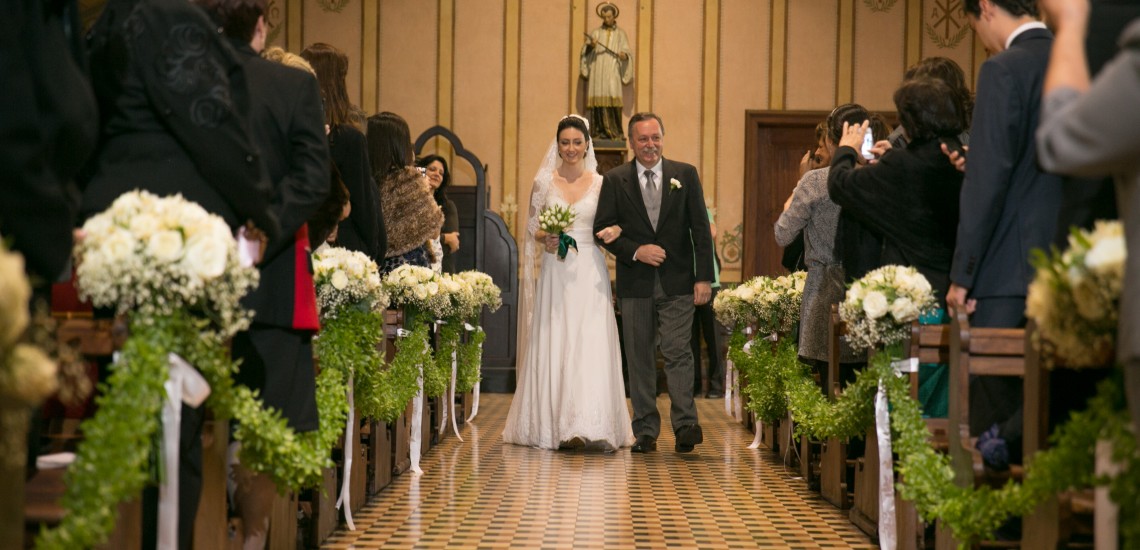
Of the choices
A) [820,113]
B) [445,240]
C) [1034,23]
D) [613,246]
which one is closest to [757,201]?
[820,113]

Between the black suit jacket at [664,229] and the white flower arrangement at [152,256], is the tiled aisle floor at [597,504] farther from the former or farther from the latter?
the white flower arrangement at [152,256]

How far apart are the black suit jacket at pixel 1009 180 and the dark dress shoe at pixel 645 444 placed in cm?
398

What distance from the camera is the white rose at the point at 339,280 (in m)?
4.53

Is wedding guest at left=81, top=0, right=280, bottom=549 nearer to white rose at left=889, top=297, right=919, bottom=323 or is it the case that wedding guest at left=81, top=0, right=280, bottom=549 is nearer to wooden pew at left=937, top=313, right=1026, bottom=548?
wooden pew at left=937, top=313, right=1026, bottom=548

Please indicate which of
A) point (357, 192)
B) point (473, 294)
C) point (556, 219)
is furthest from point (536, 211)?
point (357, 192)

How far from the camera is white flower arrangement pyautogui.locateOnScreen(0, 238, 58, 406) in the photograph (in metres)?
1.81

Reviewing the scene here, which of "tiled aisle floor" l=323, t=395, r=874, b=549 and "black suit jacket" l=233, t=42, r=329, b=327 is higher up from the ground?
"black suit jacket" l=233, t=42, r=329, b=327

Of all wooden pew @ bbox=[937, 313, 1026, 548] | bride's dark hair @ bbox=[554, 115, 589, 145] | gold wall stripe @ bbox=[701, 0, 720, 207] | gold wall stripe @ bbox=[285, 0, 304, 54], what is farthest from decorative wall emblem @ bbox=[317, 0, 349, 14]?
wooden pew @ bbox=[937, 313, 1026, 548]

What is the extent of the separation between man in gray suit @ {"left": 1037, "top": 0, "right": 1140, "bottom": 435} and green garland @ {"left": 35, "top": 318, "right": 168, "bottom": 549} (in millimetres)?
1888

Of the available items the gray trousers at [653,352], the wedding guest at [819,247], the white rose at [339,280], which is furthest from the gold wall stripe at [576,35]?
the white rose at [339,280]

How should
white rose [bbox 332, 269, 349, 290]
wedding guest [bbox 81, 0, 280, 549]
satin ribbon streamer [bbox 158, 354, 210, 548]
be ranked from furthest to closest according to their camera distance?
white rose [bbox 332, 269, 349, 290]
wedding guest [bbox 81, 0, 280, 549]
satin ribbon streamer [bbox 158, 354, 210, 548]

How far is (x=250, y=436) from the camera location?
3.36m

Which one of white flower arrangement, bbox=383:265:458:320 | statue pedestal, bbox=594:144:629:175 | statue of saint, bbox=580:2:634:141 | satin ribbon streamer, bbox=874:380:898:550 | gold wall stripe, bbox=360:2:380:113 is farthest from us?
gold wall stripe, bbox=360:2:380:113

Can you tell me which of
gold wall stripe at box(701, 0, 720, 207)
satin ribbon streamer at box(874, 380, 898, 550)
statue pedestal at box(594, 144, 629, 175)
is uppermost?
gold wall stripe at box(701, 0, 720, 207)
